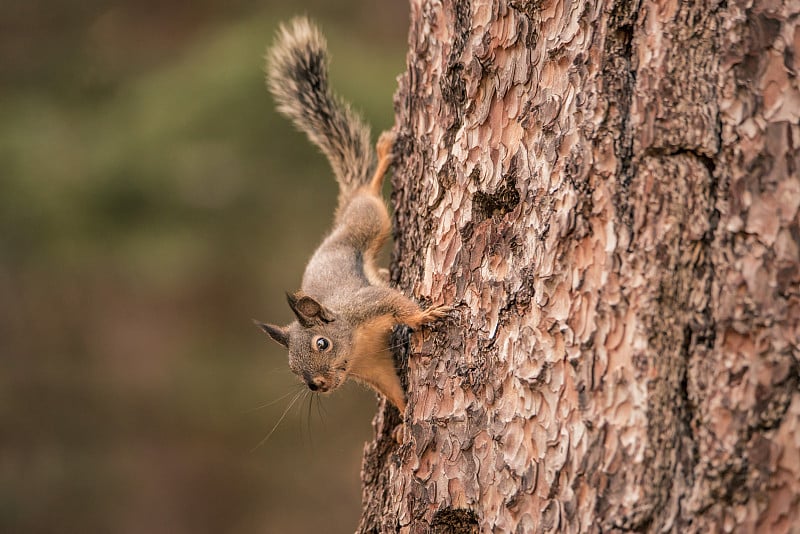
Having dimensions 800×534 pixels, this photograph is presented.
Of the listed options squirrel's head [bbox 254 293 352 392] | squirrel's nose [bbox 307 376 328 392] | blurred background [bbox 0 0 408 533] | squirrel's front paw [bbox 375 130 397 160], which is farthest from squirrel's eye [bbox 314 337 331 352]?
squirrel's front paw [bbox 375 130 397 160]

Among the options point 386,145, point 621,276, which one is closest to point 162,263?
point 386,145

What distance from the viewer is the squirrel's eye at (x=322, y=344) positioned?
3121 millimetres

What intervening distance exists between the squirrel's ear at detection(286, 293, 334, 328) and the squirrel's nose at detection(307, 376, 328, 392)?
216 mm

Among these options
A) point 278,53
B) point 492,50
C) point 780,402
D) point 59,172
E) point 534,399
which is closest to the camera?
point 780,402

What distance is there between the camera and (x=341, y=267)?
350cm

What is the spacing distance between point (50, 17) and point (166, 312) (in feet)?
9.39

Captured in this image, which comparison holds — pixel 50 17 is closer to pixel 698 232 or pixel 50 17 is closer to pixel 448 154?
pixel 448 154

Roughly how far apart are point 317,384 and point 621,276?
1567 millimetres

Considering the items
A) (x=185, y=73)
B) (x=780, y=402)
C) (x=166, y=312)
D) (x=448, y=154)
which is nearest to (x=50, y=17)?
→ (x=185, y=73)

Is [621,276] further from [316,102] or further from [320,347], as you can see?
[316,102]

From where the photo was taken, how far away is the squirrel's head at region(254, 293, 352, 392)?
3.13m

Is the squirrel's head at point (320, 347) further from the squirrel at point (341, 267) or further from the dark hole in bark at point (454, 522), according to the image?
the dark hole in bark at point (454, 522)

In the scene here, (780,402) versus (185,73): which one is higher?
(185,73)

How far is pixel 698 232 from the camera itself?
70.5 inches
